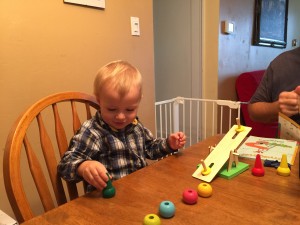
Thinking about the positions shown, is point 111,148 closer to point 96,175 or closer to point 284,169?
point 96,175

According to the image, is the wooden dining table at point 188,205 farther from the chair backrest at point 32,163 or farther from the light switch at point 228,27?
the light switch at point 228,27

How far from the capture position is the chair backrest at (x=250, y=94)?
7.57 feet

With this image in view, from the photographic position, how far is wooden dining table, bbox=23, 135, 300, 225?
0.50 meters

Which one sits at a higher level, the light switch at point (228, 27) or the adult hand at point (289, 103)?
the light switch at point (228, 27)

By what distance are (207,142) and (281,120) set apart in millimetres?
246

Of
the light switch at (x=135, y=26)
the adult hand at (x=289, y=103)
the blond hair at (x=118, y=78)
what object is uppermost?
the light switch at (x=135, y=26)

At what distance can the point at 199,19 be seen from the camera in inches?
95.7

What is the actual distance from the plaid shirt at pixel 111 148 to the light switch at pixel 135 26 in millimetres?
792

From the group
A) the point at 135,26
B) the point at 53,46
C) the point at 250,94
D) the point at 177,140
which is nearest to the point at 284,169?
the point at 177,140

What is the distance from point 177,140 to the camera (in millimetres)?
862

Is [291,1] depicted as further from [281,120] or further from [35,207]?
[35,207]

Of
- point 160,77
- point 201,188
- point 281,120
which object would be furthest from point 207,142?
point 160,77

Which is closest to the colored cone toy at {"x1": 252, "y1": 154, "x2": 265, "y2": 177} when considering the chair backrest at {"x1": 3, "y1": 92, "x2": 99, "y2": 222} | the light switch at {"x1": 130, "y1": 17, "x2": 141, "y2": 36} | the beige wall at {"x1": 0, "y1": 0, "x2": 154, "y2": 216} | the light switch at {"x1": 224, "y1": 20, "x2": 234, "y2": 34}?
the chair backrest at {"x1": 3, "y1": 92, "x2": 99, "y2": 222}

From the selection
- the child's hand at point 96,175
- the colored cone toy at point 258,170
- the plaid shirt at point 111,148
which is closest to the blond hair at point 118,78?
the plaid shirt at point 111,148
